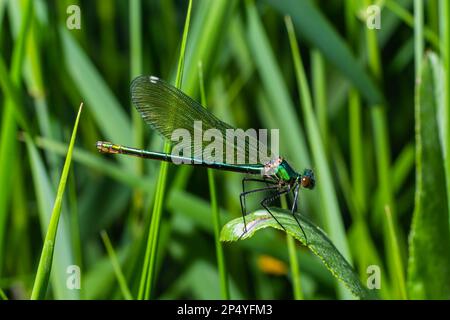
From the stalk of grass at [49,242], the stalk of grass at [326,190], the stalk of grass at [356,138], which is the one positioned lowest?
the stalk of grass at [49,242]

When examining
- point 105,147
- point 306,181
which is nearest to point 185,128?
point 105,147

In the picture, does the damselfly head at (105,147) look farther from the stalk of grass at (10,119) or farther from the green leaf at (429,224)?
the green leaf at (429,224)

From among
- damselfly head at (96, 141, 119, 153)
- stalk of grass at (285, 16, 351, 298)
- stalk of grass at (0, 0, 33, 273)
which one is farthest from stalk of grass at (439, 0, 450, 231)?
stalk of grass at (0, 0, 33, 273)

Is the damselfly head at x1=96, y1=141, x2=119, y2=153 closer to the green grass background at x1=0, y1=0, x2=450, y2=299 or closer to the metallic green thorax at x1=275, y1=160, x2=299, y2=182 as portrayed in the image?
the green grass background at x1=0, y1=0, x2=450, y2=299

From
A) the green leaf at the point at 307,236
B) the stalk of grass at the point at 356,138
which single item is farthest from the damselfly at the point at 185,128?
the stalk of grass at the point at 356,138

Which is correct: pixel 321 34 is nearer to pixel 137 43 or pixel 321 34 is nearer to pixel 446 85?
pixel 446 85
